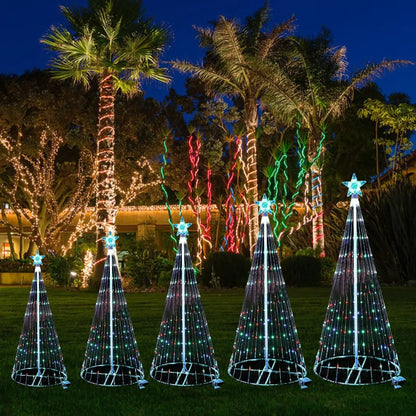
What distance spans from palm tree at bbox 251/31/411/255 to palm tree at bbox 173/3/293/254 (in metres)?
0.44

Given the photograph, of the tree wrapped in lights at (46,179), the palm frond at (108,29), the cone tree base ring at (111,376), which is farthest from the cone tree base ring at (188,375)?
the tree wrapped in lights at (46,179)

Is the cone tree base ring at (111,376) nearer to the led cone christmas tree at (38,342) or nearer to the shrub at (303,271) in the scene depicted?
the led cone christmas tree at (38,342)

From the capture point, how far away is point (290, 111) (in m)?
20.5

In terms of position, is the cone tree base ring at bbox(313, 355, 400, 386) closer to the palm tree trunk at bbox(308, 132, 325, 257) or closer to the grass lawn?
the grass lawn

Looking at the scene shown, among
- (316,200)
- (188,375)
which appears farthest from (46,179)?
(188,375)

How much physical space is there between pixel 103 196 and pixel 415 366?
13091 mm

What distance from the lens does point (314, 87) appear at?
66.5 ft

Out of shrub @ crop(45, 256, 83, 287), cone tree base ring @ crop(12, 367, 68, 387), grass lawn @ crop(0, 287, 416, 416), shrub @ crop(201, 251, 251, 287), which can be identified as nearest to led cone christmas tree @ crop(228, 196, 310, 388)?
grass lawn @ crop(0, 287, 416, 416)

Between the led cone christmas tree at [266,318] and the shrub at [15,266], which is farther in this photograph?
the shrub at [15,266]

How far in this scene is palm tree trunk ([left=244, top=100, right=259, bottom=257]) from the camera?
62.7ft

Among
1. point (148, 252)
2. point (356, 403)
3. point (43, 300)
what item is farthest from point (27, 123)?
point (356, 403)

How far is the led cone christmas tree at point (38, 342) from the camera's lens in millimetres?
5441

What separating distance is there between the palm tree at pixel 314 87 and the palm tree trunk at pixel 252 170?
77 cm

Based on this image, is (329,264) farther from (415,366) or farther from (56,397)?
(56,397)
